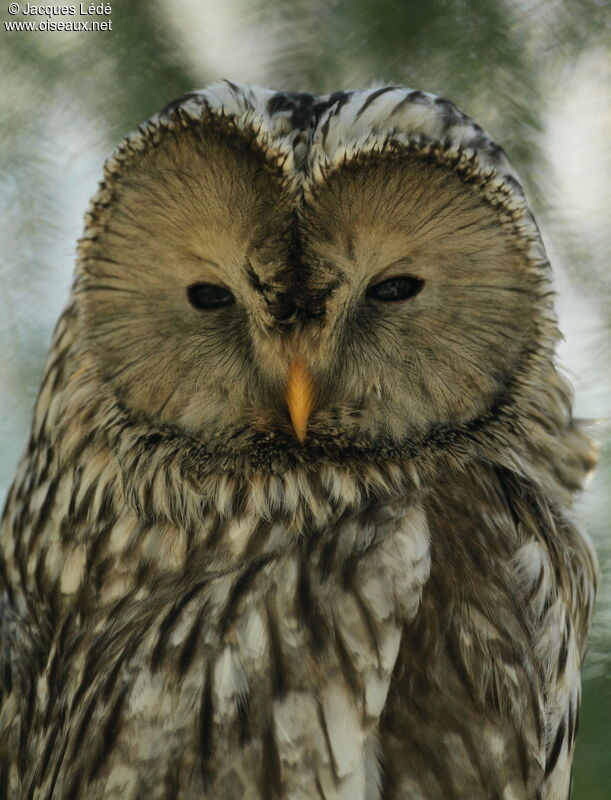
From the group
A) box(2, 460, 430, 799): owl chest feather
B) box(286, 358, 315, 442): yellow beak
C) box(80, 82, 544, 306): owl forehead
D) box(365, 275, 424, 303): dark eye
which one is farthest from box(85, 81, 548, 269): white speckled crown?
box(2, 460, 430, 799): owl chest feather

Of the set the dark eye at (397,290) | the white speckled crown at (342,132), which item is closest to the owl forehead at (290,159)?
the white speckled crown at (342,132)

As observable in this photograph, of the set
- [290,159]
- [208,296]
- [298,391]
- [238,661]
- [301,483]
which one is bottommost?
[238,661]

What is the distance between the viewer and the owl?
77.9 inches

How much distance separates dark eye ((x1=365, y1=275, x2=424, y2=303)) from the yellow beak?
7.7 inches

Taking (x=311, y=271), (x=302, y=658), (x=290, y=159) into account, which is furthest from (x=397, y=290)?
(x=302, y=658)

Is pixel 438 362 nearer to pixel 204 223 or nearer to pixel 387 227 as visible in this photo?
pixel 387 227

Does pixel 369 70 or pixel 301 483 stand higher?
pixel 369 70

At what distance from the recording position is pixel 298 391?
2.08 m

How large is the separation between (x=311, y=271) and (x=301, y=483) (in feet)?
1.40

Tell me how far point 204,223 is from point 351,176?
276mm

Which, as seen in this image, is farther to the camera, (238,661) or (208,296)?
(208,296)

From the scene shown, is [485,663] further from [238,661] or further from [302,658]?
[238,661]

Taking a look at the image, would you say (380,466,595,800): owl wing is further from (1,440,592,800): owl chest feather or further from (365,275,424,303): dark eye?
(365,275,424,303): dark eye

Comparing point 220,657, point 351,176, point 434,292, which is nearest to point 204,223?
point 351,176
